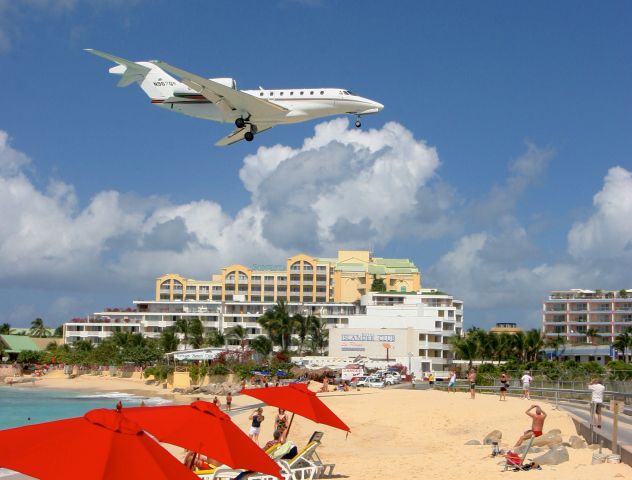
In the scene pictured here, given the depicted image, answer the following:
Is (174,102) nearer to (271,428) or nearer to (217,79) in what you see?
(217,79)

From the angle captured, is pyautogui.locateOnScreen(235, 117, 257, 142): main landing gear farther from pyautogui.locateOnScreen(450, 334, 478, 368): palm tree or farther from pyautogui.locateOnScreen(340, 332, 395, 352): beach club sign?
pyautogui.locateOnScreen(450, 334, 478, 368): palm tree

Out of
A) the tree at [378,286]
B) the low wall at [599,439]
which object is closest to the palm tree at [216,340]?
the tree at [378,286]

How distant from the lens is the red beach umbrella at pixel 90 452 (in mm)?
7102

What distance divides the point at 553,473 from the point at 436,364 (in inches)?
2605

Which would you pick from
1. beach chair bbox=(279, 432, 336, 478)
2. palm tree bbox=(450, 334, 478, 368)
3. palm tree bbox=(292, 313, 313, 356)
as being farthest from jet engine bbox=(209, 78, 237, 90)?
palm tree bbox=(292, 313, 313, 356)

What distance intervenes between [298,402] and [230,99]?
21.2 meters

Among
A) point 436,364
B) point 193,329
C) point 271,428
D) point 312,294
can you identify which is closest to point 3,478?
point 271,428

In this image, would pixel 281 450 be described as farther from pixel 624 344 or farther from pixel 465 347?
pixel 624 344

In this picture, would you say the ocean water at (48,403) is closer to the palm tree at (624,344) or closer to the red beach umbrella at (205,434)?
the red beach umbrella at (205,434)

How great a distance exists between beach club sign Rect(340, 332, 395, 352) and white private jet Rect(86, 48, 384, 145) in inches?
1697

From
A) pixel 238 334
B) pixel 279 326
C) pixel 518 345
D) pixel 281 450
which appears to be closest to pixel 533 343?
pixel 518 345

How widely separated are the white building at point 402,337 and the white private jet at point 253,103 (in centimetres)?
4320

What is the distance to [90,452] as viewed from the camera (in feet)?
24.0

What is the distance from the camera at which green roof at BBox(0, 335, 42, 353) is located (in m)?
102
